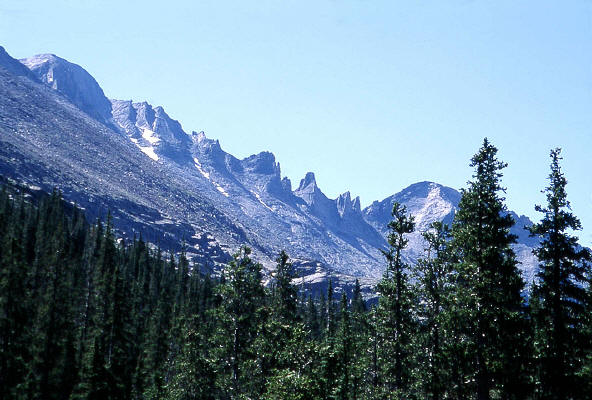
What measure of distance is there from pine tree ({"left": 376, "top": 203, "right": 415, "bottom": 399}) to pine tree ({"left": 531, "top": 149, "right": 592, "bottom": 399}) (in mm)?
8085

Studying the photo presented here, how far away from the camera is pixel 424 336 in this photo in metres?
32.4

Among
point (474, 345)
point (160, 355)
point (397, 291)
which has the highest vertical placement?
point (397, 291)

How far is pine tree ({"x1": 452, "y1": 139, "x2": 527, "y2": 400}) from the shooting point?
25.5 m

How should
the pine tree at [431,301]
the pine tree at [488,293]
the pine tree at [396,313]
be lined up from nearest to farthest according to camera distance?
1. the pine tree at [488,293]
2. the pine tree at [431,301]
3. the pine tree at [396,313]

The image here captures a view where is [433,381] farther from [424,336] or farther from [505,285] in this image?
[505,285]

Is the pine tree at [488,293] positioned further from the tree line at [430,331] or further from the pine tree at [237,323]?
the pine tree at [237,323]

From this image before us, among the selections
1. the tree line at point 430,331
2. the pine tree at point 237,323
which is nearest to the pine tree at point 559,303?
the tree line at point 430,331

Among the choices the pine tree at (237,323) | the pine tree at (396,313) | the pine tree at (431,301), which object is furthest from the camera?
the pine tree at (396,313)

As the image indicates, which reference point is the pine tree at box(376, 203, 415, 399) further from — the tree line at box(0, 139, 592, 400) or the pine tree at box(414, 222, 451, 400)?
the pine tree at box(414, 222, 451, 400)

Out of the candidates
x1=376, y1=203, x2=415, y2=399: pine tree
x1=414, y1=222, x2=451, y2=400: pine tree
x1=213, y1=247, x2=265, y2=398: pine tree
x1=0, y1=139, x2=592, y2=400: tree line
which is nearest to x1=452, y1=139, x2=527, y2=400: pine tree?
x1=0, y1=139, x2=592, y2=400: tree line

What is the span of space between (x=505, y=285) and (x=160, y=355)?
60504mm

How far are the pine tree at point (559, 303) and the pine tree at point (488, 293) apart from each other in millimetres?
1784

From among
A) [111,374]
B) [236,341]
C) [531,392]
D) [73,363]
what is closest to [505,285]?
[531,392]

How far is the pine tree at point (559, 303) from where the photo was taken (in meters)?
26.8
